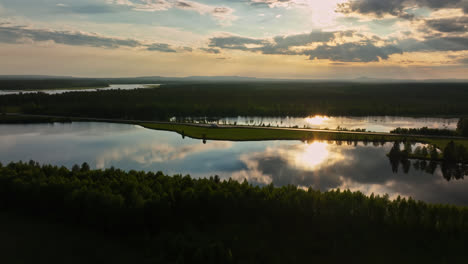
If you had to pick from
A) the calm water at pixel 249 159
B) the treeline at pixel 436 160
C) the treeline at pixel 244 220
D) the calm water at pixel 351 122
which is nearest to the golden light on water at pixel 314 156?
the calm water at pixel 249 159

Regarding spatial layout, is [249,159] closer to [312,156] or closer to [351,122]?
[312,156]

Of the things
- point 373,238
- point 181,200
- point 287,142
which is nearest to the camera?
point 373,238

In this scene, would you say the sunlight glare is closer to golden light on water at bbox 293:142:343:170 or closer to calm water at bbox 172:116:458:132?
golden light on water at bbox 293:142:343:170

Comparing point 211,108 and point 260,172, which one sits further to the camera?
point 211,108

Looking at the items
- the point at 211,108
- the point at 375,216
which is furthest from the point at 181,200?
the point at 211,108

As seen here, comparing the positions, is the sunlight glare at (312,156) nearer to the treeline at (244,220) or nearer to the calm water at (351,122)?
the treeline at (244,220)

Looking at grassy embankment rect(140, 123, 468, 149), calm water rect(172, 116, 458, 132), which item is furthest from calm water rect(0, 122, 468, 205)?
calm water rect(172, 116, 458, 132)

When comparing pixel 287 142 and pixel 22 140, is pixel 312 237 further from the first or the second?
pixel 22 140

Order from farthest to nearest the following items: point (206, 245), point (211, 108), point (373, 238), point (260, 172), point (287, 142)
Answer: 1. point (211, 108)
2. point (287, 142)
3. point (260, 172)
4. point (373, 238)
5. point (206, 245)
